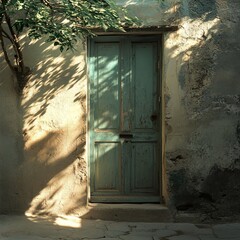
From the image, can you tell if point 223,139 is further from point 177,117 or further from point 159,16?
point 159,16

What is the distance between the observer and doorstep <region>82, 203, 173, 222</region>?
217 inches

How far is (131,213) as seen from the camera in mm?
5531

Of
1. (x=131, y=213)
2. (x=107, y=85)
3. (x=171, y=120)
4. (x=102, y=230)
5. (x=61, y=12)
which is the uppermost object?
(x=61, y=12)

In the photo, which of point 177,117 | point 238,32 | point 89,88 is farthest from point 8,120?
point 238,32

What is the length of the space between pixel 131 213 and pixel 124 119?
1.19m

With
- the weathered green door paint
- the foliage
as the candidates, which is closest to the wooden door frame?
the weathered green door paint

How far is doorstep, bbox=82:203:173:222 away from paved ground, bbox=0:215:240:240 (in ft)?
0.28

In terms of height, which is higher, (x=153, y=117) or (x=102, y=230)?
(x=153, y=117)

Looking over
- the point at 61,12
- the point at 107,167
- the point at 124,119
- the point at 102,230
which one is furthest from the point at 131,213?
the point at 61,12

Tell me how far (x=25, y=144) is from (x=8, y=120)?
0.37 m

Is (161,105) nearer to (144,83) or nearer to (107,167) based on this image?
(144,83)

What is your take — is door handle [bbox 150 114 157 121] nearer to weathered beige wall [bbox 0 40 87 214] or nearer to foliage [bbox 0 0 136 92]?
weathered beige wall [bbox 0 40 87 214]

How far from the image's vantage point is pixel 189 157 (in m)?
5.54

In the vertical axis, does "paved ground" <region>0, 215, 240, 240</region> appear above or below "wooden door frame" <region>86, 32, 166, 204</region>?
below
